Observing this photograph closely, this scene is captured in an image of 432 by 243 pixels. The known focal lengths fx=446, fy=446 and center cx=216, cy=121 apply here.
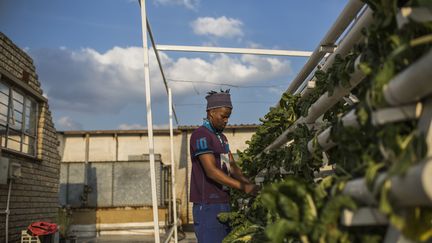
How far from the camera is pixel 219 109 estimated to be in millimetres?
3930

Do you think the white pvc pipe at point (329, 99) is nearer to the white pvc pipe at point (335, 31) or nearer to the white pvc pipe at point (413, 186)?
the white pvc pipe at point (335, 31)

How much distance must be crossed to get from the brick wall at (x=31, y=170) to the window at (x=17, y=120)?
223 millimetres

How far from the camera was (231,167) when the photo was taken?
4.20 metres

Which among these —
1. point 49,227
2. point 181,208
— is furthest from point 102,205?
point 49,227

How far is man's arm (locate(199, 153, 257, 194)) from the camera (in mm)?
3289

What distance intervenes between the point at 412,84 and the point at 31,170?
11264 millimetres

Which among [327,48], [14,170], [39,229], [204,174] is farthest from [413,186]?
[14,170]

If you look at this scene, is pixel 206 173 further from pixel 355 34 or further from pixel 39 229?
pixel 39 229

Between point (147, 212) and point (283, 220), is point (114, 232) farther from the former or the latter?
point (283, 220)

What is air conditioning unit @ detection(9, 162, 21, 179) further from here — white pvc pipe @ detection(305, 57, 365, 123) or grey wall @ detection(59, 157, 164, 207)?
grey wall @ detection(59, 157, 164, 207)

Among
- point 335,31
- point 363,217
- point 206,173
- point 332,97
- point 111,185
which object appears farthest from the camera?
point 111,185

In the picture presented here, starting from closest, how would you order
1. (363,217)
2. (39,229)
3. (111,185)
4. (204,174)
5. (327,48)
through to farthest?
(363,217) → (327,48) → (204,174) → (39,229) → (111,185)

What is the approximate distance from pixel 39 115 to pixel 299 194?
11562 mm

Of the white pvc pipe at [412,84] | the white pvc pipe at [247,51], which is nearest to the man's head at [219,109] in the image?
the white pvc pipe at [412,84]
